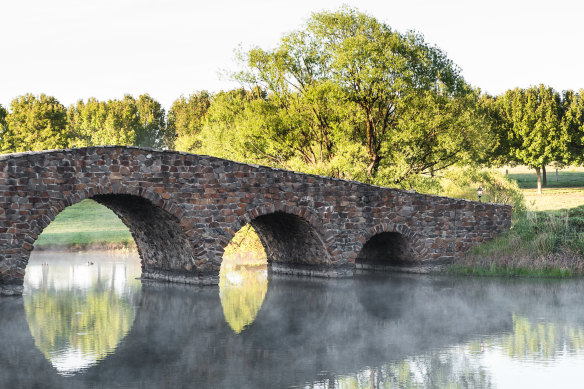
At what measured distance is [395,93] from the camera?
101 feet

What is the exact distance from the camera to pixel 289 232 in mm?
25516

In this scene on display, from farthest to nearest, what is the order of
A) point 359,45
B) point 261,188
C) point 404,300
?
point 359,45
point 261,188
point 404,300

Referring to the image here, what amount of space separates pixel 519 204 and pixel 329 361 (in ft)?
88.1

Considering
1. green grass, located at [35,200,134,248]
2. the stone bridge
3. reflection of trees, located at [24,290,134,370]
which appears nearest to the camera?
reflection of trees, located at [24,290,134,370]

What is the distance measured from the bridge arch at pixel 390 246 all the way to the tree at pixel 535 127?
30.5 m

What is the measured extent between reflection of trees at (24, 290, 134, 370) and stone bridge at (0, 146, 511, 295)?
1.40 m

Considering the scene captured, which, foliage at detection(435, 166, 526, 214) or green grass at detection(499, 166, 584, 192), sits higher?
green grass at detection(499, 166, 584, 192)

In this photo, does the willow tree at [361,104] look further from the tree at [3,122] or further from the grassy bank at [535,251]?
the tree at [3,122]

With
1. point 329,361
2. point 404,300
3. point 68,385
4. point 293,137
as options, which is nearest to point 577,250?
point 404,300

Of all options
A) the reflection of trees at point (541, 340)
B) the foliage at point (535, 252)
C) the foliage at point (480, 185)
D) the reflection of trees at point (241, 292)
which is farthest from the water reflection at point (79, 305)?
the foliage at point (480, 185)

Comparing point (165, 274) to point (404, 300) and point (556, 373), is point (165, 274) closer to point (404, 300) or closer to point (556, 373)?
point (404, 300)

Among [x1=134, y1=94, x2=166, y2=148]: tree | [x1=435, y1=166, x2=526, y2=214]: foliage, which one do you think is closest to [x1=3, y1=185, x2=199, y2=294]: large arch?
[x1=435, y1=166, x2=526, y2=214]: foliage

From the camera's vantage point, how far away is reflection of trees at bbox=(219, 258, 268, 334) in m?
17.9

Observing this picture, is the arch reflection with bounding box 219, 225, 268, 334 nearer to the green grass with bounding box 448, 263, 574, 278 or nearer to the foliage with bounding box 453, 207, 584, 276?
the green grass with bounding box 448, 263, 574, 278
